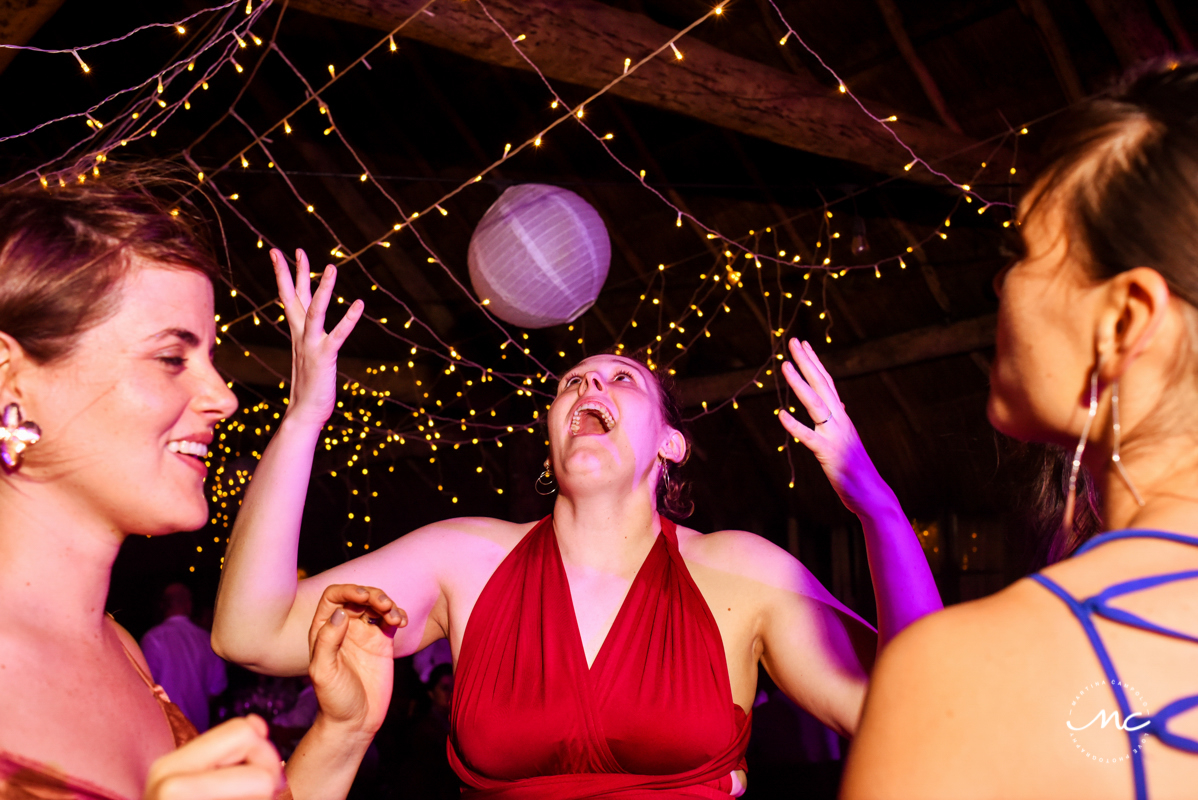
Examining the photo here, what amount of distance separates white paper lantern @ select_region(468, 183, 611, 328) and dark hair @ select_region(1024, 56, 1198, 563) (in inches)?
95.2

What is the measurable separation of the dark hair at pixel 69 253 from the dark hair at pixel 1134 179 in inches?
39.5

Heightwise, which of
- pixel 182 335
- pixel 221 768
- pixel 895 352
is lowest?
pixel 221 768

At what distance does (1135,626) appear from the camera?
669mm

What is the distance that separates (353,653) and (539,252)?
84.4 inches

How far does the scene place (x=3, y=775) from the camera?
768mm

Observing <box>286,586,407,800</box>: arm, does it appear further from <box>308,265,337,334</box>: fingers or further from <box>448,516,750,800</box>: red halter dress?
<box>308,265,337,334</box>: fingers

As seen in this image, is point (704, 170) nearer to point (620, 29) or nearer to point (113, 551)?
point (620, 29)

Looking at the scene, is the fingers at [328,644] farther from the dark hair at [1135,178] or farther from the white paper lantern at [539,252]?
the white paper lantern at [539,252]

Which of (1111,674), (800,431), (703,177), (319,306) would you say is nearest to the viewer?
(1111,674)

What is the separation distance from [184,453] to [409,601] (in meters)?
0.71

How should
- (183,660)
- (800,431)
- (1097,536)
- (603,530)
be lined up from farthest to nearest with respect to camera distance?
(183,660) → (603,530) → (800,431) → (1097,536)

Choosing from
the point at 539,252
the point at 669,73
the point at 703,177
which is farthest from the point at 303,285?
the point at 703,177

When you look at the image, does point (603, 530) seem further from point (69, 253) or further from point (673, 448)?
point (69, 253)

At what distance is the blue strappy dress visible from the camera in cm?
64
